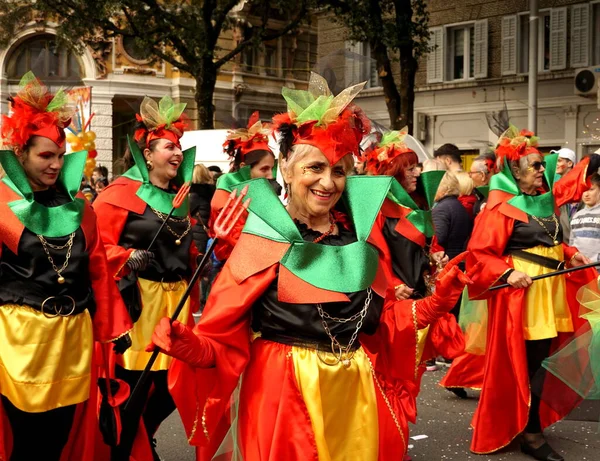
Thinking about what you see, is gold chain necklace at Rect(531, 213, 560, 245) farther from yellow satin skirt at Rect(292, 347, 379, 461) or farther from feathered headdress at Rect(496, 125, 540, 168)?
yellow satin skirt at Rect(292, 347, 379, 461)

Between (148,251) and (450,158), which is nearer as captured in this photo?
(148,251)

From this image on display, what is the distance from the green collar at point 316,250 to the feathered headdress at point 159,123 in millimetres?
2322

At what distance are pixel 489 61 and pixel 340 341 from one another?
2190 cm

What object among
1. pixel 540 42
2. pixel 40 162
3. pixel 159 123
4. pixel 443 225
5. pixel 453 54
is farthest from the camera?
pixel 453 54

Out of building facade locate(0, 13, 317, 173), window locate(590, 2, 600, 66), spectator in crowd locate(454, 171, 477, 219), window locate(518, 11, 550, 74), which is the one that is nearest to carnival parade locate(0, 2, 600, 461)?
spectator in crowd locate(454, 171, 477, 219)

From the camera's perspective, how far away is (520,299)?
559 cm

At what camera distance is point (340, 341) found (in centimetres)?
309

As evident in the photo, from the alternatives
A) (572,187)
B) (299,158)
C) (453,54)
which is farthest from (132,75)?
(299,158)

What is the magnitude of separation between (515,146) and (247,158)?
1.92 m

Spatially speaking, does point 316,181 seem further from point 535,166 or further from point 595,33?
point 595,33

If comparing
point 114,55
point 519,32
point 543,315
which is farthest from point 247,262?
point 114,55

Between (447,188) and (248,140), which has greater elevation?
(248,140)

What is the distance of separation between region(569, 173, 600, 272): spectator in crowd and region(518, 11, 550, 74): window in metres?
16.1

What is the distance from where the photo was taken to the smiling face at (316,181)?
308 cm
